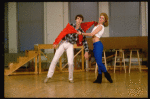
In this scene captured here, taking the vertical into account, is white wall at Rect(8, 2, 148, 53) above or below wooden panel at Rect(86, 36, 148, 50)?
above

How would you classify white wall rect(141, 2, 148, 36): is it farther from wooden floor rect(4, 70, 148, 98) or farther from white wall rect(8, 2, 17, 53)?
white wall rect(8, 2, 17, 53)

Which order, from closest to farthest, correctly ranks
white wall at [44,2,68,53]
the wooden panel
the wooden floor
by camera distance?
the wooden floor < the wooden panel < white wall at [44,2,68,53]

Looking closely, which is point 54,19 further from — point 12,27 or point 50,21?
point 12,27

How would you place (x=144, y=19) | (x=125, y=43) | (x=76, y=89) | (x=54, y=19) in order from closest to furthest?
(x=76, y=89), (x=125, y=43), (x=144, y=19), (x=54, y=19)

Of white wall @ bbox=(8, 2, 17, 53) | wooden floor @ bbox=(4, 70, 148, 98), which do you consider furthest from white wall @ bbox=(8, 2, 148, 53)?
wooden floor @ bbox=(4, 70, 148, 98)

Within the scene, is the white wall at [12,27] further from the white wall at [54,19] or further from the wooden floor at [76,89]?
the wooden floor at [76,89]

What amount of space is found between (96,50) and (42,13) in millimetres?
4978

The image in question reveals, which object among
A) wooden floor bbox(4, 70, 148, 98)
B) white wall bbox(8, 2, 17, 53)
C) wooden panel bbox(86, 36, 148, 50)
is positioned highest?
white wall bbox(8, 2, 17, 53)

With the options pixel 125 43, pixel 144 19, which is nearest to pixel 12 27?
pixel 125 43

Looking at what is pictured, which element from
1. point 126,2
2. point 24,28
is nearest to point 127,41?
point 126,2

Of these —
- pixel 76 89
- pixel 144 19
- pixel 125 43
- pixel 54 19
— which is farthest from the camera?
pixel 54 19

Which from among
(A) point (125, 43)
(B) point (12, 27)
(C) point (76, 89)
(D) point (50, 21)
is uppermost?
(D) point (50, 21)

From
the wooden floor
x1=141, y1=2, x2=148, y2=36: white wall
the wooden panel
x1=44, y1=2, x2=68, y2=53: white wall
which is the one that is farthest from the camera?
x1=44, y1=2, x2=68, y2=53: white wall

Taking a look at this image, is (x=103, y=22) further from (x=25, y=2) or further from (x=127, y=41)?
(x=25, y=2)
